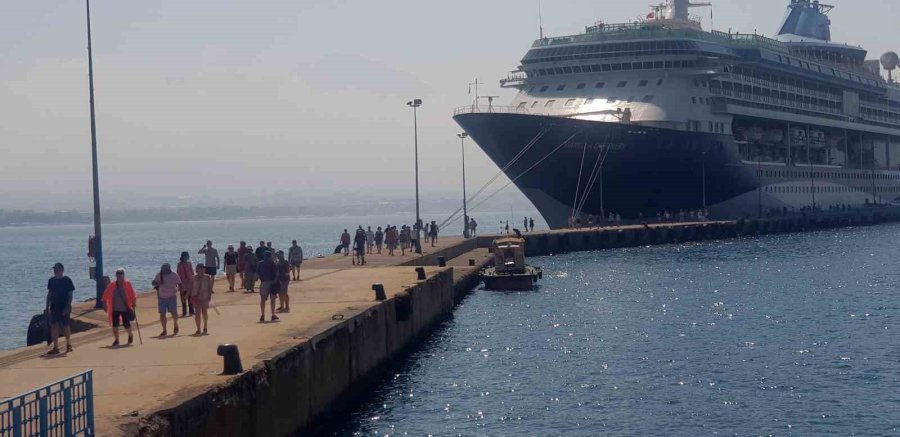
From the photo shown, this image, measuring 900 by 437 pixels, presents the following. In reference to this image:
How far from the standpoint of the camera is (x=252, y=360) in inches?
669

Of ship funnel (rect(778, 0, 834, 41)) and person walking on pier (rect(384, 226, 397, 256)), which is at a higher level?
ship funnel (rect(778, 0, 834, 41))

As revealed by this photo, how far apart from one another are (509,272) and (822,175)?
60069mm

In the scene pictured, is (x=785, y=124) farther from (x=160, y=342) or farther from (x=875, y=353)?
(x=160, y=342)

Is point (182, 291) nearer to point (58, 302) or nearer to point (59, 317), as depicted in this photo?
point (59, 317)

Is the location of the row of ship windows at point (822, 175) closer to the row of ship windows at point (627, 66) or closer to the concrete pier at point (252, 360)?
the row of ship windows at point (627, 66)

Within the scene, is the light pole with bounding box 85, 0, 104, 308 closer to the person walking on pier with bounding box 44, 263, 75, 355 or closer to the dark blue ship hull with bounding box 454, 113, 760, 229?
the person walking on pier with bounding box 44, 263, 75, 355

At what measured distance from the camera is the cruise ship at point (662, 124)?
69.8 metres

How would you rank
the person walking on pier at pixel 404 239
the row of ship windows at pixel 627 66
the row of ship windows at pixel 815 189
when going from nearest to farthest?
1. the person walking on pier at pixel 404 239
2. the row of ship windows at pixel 627 66
3. the row of ship windows at pixel 815 189

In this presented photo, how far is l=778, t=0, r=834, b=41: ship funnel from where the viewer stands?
11500 cm

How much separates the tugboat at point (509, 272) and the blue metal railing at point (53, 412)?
110 ft

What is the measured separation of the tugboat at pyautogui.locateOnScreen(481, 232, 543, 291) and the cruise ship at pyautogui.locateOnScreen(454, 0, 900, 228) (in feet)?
68.0

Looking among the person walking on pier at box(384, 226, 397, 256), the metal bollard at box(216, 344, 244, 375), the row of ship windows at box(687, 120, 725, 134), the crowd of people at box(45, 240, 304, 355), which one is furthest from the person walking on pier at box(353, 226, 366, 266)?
the row of ship windows at box(687, 120, 725, 134)

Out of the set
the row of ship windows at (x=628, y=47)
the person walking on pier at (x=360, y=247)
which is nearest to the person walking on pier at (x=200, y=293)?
the person walking on pier at (x=360, y=247)

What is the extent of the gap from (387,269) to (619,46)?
4085 centimetres
